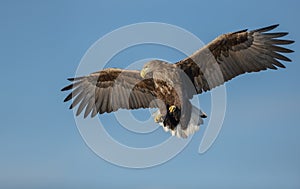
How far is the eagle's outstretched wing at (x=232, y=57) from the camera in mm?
12945

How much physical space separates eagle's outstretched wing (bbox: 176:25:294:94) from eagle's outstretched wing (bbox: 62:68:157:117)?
1.51 metres

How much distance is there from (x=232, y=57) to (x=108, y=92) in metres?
3.49

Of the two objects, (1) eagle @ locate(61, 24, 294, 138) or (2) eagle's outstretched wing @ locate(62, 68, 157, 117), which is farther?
(2) eagle's outstretched wing @ locate(62, 68, 157, 117)

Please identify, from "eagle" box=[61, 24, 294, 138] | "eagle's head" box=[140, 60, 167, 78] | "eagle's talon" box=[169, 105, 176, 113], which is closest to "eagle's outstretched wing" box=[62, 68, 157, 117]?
"eagle" box=[61, 24, 294, 138]

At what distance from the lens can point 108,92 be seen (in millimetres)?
14766

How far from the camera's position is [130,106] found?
14.6 m

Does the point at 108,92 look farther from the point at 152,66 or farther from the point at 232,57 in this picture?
the point at 232,57

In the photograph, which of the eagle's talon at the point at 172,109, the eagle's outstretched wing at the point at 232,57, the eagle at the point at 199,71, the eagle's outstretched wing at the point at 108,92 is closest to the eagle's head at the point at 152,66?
the eagle at the point at 199,71

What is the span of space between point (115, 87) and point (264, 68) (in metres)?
3.93

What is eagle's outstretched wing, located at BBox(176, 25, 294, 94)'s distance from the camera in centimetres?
1295

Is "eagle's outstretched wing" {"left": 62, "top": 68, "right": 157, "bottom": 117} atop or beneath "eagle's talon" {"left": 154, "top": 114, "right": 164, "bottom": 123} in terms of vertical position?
atop

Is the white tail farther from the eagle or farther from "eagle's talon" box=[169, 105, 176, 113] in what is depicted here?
"eagle's talon" box=[169, 105, 176, 113]

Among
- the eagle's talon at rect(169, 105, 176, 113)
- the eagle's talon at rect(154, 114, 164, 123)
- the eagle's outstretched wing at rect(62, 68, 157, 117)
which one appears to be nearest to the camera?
the eagle's talon at rect(169, 105, 176, 113)

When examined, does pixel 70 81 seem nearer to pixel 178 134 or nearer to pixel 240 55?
pixel 178 134
